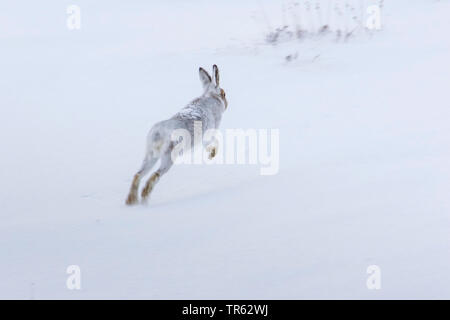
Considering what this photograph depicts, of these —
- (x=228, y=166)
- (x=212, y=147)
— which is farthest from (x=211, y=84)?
(x=228, y=166)

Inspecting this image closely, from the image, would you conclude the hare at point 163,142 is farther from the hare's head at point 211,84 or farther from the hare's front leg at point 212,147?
the hare's head at point 211,84

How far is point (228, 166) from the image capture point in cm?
656

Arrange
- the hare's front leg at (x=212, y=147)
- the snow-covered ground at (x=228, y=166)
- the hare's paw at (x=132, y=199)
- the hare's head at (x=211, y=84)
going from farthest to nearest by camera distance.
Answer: the hare's head at (x=211, y=84) < the hare's front leg at (x=212, y=147) < the hare's paw at (x=132, y=199) < the snow-covered ground at (x=228, y=166)

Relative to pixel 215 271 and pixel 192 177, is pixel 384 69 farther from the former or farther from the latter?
pixel 215 271

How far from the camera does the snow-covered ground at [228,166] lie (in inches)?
142

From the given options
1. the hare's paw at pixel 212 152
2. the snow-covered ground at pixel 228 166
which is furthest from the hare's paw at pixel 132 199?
the hare's paw at pixel 212 152

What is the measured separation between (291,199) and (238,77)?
15.1 feet

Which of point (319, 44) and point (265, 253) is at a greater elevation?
point (319, 44)

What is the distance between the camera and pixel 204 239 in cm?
414

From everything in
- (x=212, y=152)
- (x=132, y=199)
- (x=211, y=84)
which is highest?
(x=211, y=84)

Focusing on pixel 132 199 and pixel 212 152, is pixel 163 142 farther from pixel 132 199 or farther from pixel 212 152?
pixel 212 152

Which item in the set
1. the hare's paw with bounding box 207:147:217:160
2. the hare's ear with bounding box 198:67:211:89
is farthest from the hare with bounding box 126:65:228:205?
the hare's ear with bounding box 198:67:211:89
